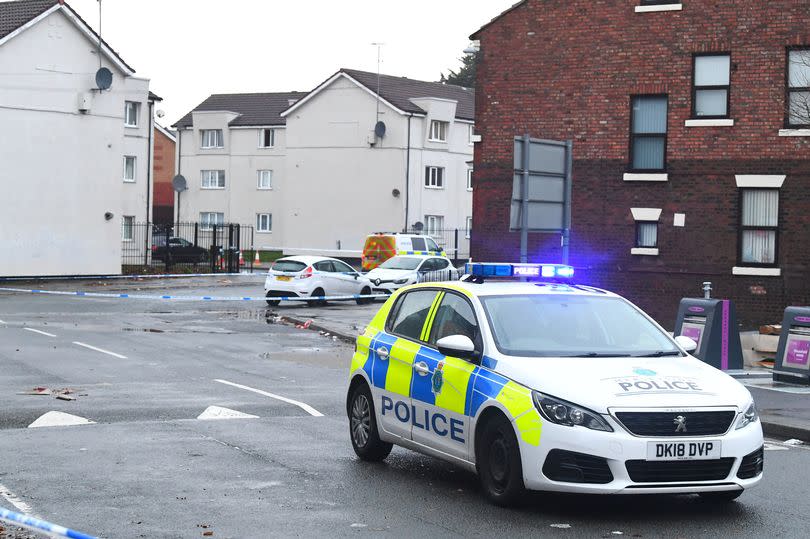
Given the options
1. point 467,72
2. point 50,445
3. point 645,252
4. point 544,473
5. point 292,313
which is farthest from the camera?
point 467,72

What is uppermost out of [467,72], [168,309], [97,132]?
[467,72]

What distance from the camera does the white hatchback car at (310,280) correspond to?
3488cm

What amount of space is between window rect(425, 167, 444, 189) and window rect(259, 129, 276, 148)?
13.9 meters

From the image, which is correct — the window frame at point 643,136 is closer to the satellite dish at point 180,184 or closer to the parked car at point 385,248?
the parked car at point 385,248

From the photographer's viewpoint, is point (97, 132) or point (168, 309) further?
point (97, 132)

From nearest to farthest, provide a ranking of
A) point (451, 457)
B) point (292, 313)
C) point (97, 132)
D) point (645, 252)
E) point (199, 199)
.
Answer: point (451, 457)
point (645, 252)
point (292, 313)
point (97, 132)
point (199, 199)

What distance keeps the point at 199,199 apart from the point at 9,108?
126 ft

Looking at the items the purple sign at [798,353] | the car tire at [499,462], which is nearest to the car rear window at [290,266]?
the purple sign at [798,353]

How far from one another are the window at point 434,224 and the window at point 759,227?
41.9 metres

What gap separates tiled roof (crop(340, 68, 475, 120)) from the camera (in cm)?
6775

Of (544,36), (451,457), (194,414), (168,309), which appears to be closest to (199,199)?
(168,309)

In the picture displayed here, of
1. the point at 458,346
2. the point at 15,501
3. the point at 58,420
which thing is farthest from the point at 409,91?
the point at 15,501

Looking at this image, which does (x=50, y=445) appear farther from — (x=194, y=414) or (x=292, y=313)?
(x=292, y=313)

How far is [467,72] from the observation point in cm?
11331
